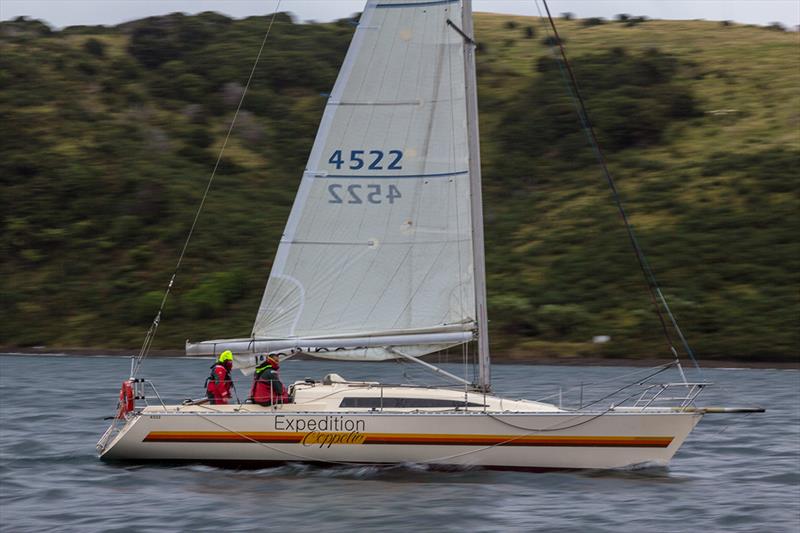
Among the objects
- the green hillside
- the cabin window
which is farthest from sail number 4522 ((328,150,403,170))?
the green hillside

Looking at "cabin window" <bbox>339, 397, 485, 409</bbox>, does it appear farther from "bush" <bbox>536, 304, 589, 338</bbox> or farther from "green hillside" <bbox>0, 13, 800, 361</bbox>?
"bush" <bbox>536, 304, 589, 338</bbox>

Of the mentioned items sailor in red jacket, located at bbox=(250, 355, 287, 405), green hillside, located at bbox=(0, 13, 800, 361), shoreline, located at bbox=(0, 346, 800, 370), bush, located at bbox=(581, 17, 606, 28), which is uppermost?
bush, located at bbox=(581, 17, 606, 28)

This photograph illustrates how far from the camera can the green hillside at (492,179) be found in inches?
2227

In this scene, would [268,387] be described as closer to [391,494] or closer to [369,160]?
[391,494]

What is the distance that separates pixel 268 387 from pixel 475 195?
15.9 feet

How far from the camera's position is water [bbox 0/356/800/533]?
Result: 17594 mm

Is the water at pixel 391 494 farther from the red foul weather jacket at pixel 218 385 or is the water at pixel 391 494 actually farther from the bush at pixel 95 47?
the bush at pixel 95 47

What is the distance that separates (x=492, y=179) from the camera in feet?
238

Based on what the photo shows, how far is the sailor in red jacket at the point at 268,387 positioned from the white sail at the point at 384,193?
59 centimetres

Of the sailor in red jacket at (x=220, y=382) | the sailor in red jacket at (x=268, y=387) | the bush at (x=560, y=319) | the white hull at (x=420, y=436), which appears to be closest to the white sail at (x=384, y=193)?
the sailor in red jacket at (x=268, y=387)

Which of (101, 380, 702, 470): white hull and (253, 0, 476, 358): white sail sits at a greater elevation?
(253, 0, 476, 358): white sail

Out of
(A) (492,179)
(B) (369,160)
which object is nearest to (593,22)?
(A) (492,179)

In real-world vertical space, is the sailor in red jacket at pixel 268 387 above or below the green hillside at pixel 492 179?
above

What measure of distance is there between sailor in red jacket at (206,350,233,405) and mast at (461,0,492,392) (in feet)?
14.4
